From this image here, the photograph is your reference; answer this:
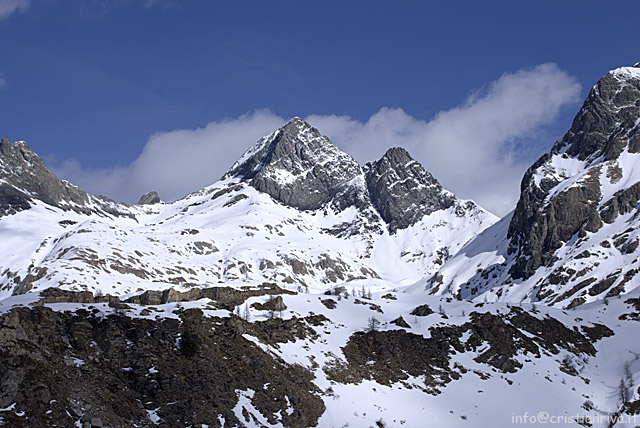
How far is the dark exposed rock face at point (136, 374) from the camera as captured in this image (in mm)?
38031

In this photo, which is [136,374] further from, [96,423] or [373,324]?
[373,324]

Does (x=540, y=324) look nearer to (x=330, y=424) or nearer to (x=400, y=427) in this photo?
(x=400, y=427)

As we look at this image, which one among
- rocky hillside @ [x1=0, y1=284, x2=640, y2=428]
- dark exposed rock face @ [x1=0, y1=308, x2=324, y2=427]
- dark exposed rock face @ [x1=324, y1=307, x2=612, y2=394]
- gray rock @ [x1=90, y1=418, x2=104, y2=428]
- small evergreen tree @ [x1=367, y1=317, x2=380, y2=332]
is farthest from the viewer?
small evergreen tree @ [x1=367, y1=317, x2=380, y2=332]

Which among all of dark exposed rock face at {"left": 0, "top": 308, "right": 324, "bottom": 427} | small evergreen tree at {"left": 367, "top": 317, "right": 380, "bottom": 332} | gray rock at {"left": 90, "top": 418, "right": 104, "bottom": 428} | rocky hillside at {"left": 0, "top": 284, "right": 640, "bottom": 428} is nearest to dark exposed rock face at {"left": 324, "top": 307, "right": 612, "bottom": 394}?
rocky hillside at {"left": 0, "top": 284, "right": 640, "bottom": 428}

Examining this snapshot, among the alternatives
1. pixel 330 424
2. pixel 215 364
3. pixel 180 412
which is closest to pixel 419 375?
pixel 330 424

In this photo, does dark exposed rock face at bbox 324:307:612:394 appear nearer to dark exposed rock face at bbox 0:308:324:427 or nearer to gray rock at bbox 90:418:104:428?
dark exposed rock face at bbox 0:308:324:427

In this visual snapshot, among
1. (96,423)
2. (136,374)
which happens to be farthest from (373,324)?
(96,423)

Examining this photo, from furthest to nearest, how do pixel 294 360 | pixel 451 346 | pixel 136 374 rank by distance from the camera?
pixel 451 346 → pixel 294 360 → pixel 136 374

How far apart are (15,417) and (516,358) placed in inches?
2322

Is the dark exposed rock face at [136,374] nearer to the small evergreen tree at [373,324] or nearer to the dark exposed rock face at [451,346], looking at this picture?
the dark exposed rock face at [451,346]

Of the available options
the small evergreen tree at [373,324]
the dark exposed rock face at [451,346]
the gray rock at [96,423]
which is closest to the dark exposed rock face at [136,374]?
the gray rock at [96,423]

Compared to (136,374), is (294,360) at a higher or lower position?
higher

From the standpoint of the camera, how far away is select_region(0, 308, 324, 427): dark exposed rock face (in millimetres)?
38031

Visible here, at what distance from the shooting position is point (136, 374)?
44812mm
